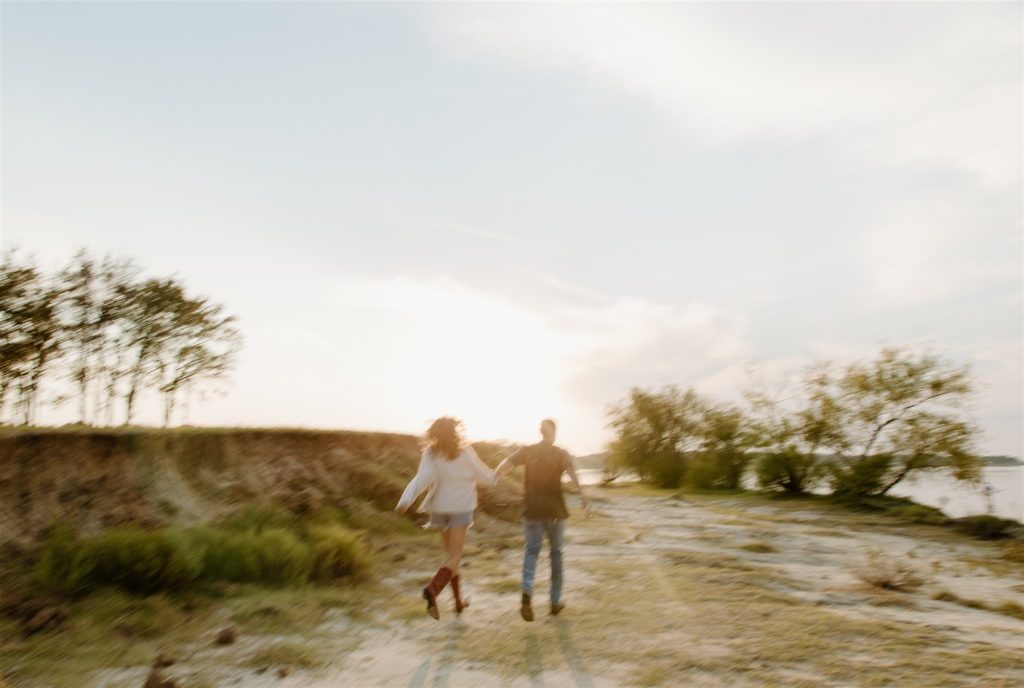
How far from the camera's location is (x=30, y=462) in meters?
10.0

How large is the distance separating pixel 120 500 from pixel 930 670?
10.4m

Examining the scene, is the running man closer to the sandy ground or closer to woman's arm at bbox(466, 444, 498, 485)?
woman's arm at bbox(466, 444, 498, 485)

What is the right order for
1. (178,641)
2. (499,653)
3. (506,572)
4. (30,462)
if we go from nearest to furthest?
1. (499,653)
2. (178,641)
3. (30,462)
4. (506,572)

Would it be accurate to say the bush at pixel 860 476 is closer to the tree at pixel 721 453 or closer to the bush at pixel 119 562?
the tree at pixel 721 453

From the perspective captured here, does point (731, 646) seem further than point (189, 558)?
No

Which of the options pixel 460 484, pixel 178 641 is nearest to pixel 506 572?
pixel 460 484

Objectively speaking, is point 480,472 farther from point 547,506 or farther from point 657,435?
point 657,435

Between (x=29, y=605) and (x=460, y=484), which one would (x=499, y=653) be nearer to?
(x=460, y=484)

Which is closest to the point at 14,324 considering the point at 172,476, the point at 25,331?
the point at 25,331

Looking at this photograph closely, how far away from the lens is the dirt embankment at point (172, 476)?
9891 millimetres

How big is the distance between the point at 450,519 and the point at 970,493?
62.5ft

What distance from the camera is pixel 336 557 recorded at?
11.4 m

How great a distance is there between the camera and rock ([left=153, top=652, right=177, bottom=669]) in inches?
275

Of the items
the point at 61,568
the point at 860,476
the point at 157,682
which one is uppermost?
the point at 860,476
